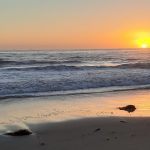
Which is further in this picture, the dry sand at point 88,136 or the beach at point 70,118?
the beach at point 70,118

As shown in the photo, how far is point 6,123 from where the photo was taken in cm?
790

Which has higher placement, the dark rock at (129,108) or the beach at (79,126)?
the dark rock at (129,108)

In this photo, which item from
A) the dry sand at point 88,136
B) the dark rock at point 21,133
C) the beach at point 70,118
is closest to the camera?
the dry sand at point 88,136

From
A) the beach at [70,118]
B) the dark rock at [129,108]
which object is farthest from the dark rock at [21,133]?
the dark rock at [129,108]

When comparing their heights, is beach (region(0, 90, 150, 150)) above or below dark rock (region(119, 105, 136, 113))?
below

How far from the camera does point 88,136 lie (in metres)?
6.82

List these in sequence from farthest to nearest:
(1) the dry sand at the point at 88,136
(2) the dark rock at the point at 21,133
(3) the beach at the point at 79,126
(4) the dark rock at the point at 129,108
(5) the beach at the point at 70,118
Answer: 1. (4) the dark rock at the point at 129,108
2. (2) the dark rock at the point at 21,133
3. (5) the beach at the point at 70,118
4. (3) the beach at the point at 79,126
5. (1) the dry sand at the point at 88,136

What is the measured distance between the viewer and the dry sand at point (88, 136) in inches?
243

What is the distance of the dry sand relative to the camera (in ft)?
20.2

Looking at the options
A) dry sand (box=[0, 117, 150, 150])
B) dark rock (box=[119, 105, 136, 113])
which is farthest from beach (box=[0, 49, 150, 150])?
dark rock (box=[119, 105, 136, 113])

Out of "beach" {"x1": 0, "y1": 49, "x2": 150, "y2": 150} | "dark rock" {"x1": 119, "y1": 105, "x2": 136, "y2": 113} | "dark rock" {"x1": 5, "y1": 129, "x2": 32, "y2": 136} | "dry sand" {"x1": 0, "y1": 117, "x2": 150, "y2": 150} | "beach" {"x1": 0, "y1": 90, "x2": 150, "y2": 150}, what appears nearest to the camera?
"dry sand" {"x1": 0, "y1": 117, "x2": 150, "y2": 150}

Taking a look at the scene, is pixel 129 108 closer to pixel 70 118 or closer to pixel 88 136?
pixel 70 118

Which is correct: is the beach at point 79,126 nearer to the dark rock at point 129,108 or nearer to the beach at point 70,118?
the beach at point 70,118

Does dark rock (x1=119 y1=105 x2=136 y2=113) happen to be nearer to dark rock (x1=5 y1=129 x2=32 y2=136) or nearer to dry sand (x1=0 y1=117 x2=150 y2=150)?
dry sand (x1=0 y1=117 x2=150 y2=150)
